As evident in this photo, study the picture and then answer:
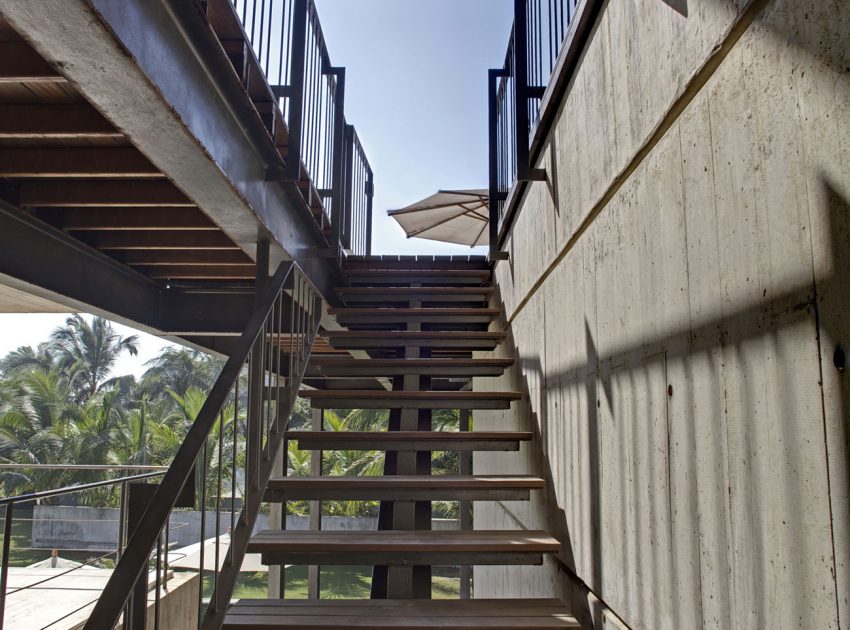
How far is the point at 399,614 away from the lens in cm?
212

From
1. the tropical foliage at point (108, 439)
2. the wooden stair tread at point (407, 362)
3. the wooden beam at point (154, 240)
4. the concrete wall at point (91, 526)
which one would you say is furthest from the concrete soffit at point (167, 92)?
the concrete wall at point (91, 526)

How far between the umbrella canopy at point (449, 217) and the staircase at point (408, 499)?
259 cm

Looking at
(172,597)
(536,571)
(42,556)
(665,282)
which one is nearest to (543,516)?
(536,571)

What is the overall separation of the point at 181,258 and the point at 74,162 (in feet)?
4.17

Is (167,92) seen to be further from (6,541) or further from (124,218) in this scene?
(6,541)

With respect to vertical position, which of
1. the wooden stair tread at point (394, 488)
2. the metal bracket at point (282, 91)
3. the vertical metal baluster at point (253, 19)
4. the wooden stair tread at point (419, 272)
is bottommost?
the wooden stair tread at point (394, 488)

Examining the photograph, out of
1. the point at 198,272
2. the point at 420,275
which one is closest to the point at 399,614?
the point at 198,272

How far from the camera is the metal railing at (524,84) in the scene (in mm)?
2555

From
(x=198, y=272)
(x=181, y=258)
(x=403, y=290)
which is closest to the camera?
(x=181, y=258)

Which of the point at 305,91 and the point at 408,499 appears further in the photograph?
the point at 305,91

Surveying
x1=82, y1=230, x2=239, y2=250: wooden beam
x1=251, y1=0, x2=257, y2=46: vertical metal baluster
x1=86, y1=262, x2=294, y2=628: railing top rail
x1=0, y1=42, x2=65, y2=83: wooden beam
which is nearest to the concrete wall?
x1=82, y1=230, x2=239, y2=250: wooden beam

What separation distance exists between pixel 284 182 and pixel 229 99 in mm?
654

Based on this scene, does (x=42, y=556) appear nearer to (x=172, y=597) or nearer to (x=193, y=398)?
(x=193, y=398)

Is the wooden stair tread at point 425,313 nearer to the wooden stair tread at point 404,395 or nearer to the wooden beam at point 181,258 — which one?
the wooden beam at point 181,258
